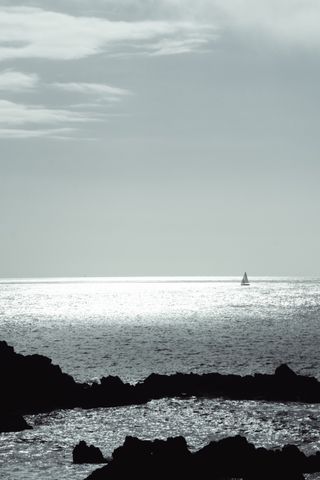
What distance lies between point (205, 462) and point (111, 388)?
1806 cm

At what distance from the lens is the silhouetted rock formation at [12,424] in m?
33.7

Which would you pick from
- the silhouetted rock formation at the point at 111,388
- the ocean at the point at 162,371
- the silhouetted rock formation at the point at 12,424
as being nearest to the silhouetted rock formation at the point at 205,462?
the ocean at the point at 162,371

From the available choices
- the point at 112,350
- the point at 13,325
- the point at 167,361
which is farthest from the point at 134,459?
the point at 13,325

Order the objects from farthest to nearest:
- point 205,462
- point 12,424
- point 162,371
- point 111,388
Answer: point 162,371
point 111,388
point 12,424
point 205,462

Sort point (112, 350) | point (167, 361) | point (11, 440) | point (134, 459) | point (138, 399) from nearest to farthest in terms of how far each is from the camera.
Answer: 1. point (134, 459)
2. point (11, 440)
3. point (138, 399)
4. point (167, 361)
5. point (112, 350)

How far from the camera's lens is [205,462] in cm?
2530

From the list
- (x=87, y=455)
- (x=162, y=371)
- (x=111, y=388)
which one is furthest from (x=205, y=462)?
(x=162, y=371)

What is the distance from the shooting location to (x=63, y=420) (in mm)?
36469

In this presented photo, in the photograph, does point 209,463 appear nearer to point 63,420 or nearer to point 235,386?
point 63,420

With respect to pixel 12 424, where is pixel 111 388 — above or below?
above

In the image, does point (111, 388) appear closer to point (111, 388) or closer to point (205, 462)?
point (111, 388)

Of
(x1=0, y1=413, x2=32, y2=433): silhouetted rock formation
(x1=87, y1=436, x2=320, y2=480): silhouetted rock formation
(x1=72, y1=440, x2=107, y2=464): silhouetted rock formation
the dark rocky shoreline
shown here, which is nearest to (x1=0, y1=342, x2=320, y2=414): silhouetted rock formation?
the dark rocky shoreline

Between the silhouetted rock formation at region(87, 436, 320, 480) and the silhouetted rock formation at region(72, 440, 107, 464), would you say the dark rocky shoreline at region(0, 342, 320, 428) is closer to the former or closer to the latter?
the silhouetted rock formation at region(72, 440, 107, 464)

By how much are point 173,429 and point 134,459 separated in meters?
10.9
